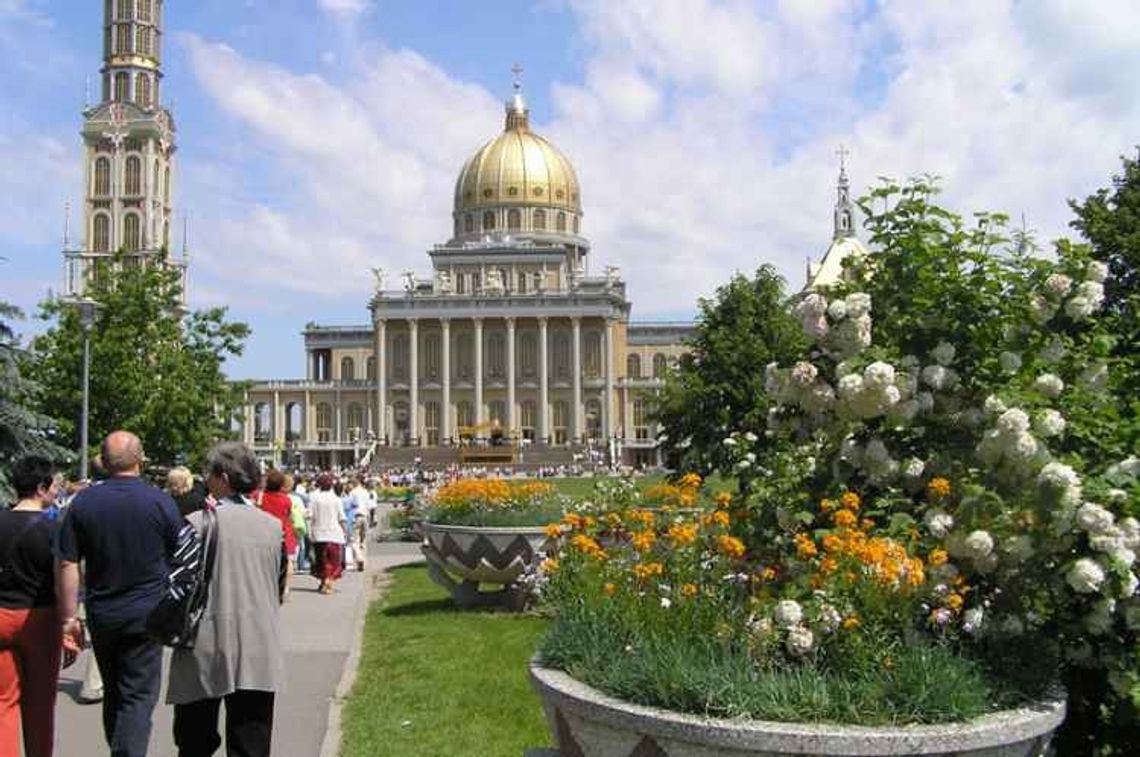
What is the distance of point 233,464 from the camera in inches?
257

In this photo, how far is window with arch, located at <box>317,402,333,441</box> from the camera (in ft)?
360

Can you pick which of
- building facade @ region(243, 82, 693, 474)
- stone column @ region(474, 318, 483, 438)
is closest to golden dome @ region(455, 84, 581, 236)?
building facade @ region(243, 82, 693, 474)

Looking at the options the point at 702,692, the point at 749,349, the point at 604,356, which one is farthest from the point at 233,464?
the point at 604,356

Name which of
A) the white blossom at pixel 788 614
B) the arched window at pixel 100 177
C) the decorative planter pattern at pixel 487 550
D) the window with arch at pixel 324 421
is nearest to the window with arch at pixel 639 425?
the window with arch at pixel 324 421

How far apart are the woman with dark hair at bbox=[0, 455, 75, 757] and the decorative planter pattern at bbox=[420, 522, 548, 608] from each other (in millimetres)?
6859

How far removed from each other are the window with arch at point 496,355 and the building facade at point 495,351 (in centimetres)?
12

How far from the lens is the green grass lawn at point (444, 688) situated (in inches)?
324

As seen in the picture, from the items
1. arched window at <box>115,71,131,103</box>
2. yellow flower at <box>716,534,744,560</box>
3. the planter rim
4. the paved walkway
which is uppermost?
arched window at <box>115,71,131,103</box>

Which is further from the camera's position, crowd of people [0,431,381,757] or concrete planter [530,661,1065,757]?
crowd of people [0,431,381,757]

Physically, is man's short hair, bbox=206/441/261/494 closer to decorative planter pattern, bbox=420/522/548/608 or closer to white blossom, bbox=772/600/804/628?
white blossom, bbox=772/600/804/628

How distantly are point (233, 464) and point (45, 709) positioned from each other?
1.95 m

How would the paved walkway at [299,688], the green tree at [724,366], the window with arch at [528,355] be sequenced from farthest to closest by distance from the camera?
the window with arch at [528,355], the green tree at [724,366], the paved walkway at [299,688]

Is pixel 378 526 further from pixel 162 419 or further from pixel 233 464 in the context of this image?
pixel 233 464

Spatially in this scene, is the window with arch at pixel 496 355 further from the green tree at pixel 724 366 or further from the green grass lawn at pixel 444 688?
the green grass lawn at pixel 444 688
